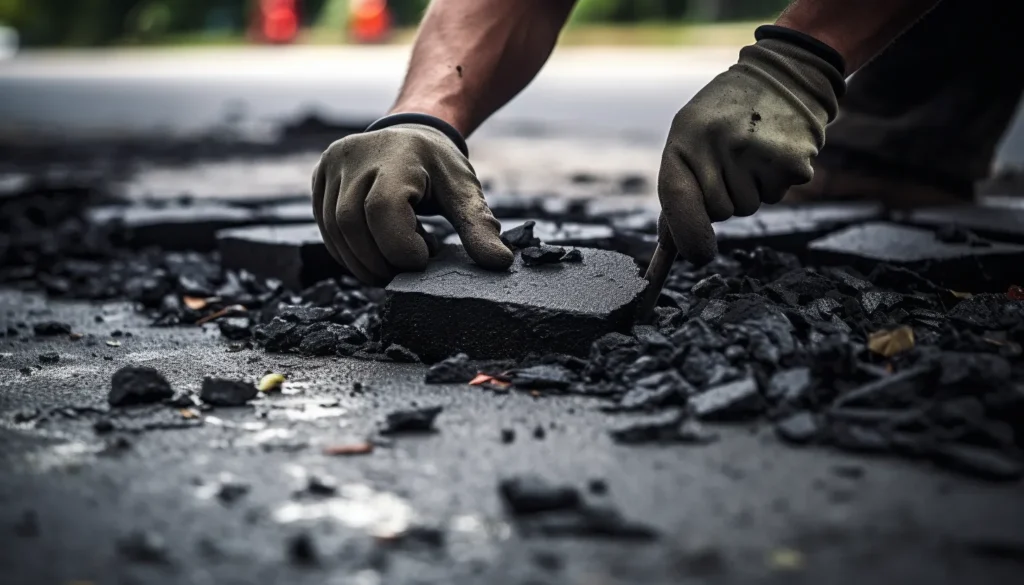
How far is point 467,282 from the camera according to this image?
2.33m

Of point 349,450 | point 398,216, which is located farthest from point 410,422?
point 398,216

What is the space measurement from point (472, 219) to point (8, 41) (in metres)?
34.7

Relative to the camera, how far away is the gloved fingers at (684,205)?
2.21m

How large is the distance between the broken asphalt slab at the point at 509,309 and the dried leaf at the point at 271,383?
1.07 feet

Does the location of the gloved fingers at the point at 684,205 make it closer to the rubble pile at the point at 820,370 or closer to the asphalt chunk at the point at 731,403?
the rubble pile at the point at 820,370

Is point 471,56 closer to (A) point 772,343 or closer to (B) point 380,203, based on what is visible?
(B) point 380,203

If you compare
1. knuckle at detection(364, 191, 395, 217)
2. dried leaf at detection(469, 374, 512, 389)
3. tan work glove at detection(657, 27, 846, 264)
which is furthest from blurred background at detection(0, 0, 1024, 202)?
dried leaf at detection(469, 374, 512, 389)

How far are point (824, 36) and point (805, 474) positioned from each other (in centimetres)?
117

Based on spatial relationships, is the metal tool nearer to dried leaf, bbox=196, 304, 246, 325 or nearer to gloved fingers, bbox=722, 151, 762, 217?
gloved fingers, bbox=722, 151, 762, 217

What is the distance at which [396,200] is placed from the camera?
2.34m

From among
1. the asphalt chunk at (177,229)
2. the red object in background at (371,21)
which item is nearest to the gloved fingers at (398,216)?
the asphalt chunk at (177,229)

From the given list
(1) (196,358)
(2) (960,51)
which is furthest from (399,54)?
(1) (196,358)

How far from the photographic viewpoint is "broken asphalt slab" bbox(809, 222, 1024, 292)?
2838mm

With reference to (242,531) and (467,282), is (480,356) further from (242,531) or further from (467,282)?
(242,531)
